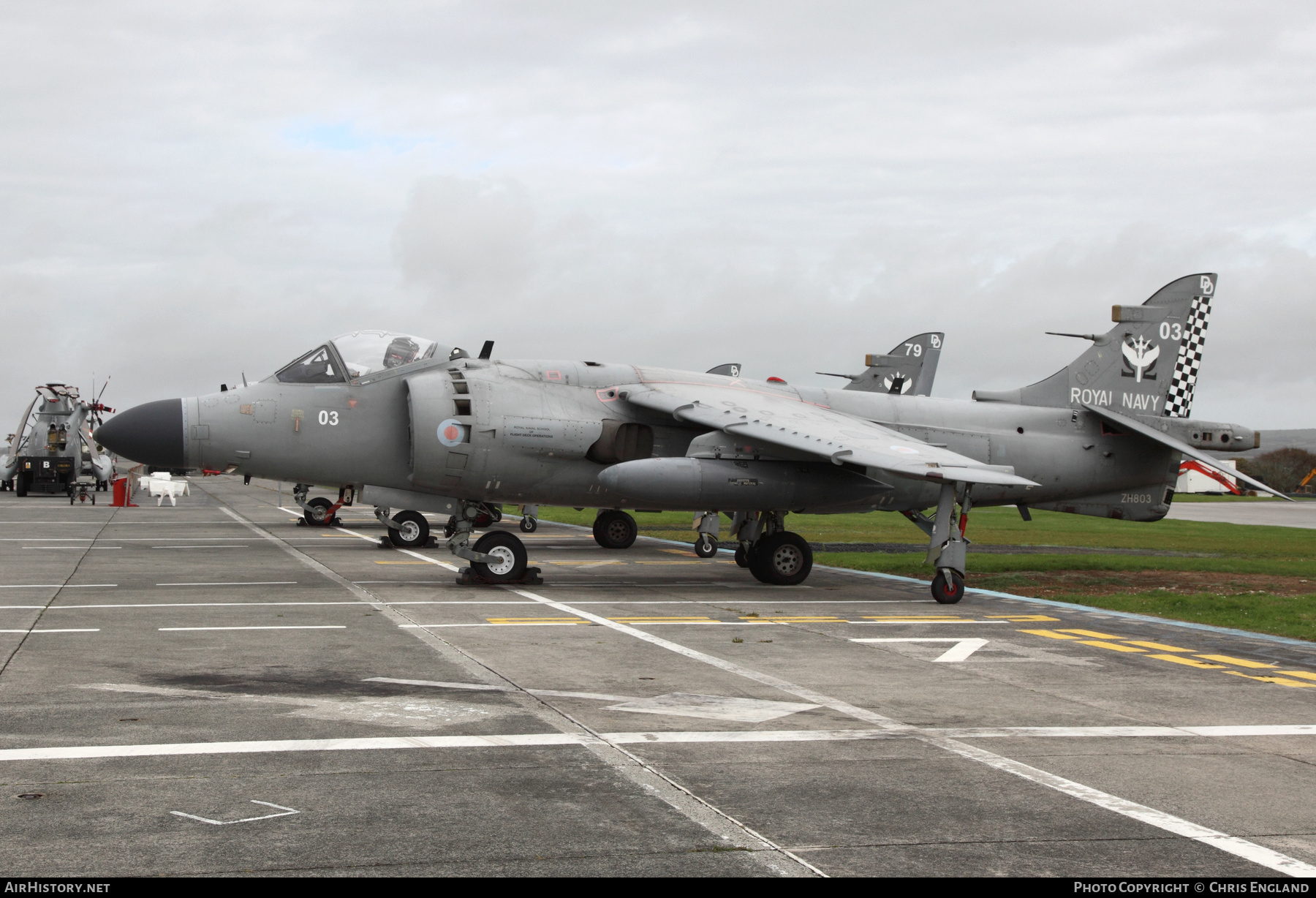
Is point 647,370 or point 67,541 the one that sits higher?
point 647,370

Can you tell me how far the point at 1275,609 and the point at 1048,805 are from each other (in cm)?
993

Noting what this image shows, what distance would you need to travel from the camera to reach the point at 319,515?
29953mm

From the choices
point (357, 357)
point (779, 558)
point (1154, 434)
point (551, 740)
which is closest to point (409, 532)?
point (357, 357)

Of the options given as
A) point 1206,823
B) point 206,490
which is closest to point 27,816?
point 1206,823

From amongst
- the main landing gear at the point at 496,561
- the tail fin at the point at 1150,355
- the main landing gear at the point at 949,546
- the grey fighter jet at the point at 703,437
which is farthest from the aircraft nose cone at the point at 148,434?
the tail fin at the point at 1150,355

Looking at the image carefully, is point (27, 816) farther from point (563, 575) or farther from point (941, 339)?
point (941, 339)

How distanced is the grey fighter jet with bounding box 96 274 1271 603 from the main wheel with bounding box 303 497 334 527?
47.1ft

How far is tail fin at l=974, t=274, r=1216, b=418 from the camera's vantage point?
1728 cm

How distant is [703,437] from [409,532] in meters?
9.54

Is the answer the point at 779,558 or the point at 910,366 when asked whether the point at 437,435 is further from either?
the point at 910,366

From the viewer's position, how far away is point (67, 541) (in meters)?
22.8

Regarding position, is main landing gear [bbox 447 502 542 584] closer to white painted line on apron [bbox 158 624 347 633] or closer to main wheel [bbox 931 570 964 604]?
white painted line on apron [bbox 158 624 347 633]

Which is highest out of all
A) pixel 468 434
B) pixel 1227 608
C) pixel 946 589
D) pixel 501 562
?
pixel 468 434

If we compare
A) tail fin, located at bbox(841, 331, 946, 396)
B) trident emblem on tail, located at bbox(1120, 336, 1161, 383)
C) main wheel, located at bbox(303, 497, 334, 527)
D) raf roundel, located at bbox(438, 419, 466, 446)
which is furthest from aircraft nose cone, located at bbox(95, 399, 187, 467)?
tail fin, located at bbox(841, 331, 946, 396)
